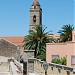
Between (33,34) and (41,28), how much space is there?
1.72 metres

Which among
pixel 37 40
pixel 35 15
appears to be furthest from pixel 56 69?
pixel 35 15

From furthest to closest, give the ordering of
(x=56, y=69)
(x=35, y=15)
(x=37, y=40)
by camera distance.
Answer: (x=35, y=15)
(x=37, y=40)
(x=56, y=69)

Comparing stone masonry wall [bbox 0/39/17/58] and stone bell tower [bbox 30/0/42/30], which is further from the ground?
stone bell tower [bbox 30/0/42/30]

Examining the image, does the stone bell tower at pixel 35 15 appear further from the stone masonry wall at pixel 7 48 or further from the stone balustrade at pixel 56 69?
the stone balustrade at pixel 56 69

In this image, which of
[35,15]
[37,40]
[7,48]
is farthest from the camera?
[35,15]

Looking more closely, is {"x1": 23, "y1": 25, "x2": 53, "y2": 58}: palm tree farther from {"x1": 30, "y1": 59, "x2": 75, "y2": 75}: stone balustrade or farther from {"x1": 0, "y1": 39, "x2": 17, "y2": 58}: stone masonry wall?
{"x1": 30, "y1": 59, "x2": 75, "y2": 75}: stone balustrade

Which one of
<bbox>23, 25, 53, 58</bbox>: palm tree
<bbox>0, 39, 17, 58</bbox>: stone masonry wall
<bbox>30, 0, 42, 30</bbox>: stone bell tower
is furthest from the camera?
<bbox>30, 0, 42, 30</bbox>: stone bell tower

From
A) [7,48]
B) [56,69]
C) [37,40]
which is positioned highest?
[37,40]

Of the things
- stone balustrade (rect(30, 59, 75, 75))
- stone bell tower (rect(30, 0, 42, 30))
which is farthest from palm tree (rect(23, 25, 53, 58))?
stone bell tower (rect(30, 0, 42, 30))

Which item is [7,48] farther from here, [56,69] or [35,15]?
[35,15]

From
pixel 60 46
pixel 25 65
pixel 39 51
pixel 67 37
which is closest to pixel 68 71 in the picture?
pixel 25 65

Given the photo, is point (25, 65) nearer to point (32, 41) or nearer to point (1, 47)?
point (32, 41)

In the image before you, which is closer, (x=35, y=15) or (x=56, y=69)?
(x=56, y=69)

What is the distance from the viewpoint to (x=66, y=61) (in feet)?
103
